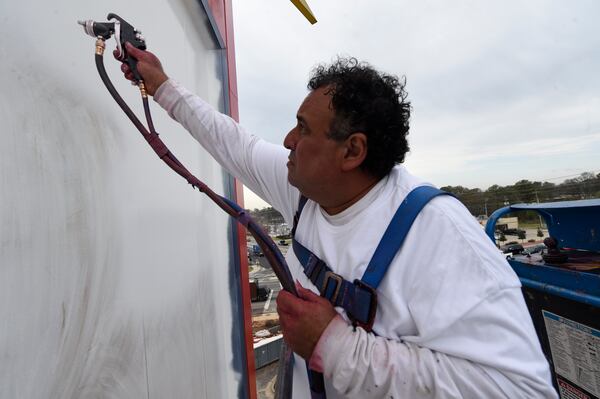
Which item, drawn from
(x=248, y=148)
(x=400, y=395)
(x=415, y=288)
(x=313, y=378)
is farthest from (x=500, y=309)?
(x=248, y=148)

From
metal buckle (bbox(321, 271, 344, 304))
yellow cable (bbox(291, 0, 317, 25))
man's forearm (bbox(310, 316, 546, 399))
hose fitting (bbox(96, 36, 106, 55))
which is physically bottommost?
man's forearm (bbox(310, 316, 546, 399))

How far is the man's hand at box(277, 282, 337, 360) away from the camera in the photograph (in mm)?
793

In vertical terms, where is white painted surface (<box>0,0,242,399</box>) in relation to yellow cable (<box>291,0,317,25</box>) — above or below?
below

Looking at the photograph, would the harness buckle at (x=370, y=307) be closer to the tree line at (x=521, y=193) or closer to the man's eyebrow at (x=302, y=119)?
the man's eyebrow at (x=302, y=119)

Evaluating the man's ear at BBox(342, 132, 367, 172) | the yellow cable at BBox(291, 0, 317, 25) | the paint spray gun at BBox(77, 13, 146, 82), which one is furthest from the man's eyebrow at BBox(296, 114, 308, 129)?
the yellow cable at BBox(291, 0, 317, 25)

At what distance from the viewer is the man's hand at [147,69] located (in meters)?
1.01

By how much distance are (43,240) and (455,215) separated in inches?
36.1

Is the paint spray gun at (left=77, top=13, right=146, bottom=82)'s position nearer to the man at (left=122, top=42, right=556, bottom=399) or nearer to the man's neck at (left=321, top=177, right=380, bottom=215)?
the man at (left=122, top=42, right=556, bottom=399)

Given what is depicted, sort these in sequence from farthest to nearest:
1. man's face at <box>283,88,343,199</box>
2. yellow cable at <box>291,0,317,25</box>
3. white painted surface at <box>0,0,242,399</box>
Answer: yellow cable at <box>291,0,317,25</box>
man's face at <box>283,88,343,199</box>
white painted surface at <box>0,0,242,399</box>

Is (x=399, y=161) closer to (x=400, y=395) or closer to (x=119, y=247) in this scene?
(x=400, y=395)

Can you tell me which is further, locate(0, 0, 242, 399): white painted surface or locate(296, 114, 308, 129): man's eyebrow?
locate(296, 114, 308, 129): man's eyebrow

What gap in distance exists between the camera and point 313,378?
2.89 ft

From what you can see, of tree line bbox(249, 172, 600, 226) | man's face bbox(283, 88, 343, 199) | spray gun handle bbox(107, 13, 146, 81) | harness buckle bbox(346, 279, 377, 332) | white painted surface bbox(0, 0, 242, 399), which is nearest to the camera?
white painted surface bbox(0, 0, 242, 399)

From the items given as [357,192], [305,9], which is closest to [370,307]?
[357,192]
